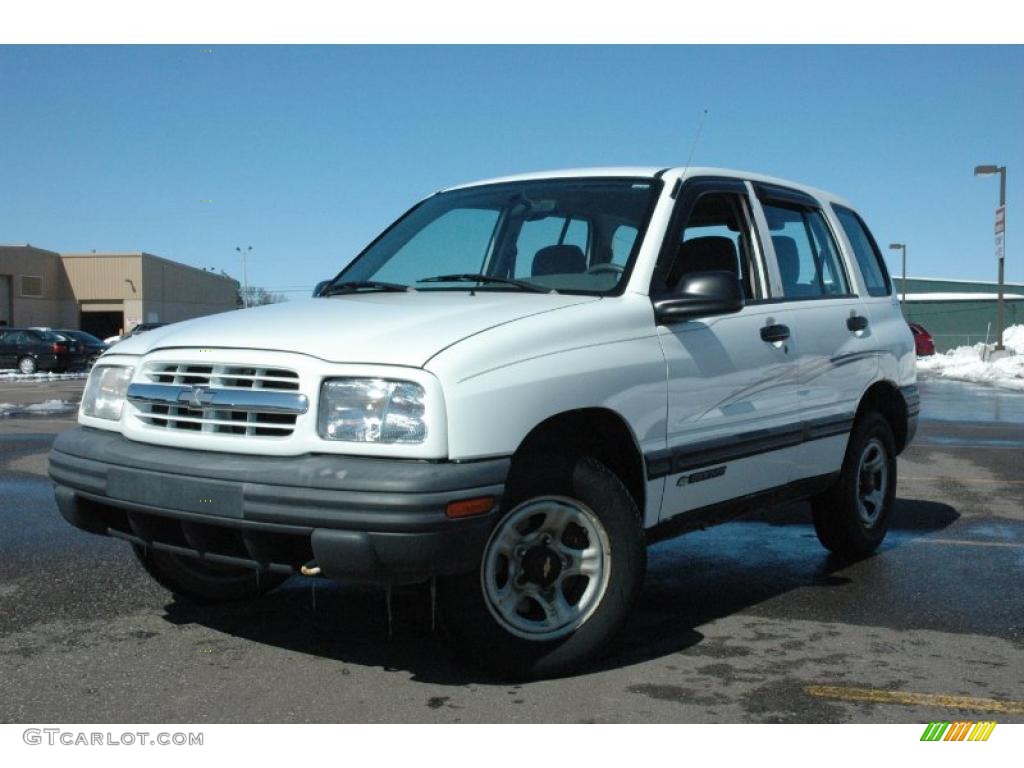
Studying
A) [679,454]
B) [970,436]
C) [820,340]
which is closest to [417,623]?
[679,454]

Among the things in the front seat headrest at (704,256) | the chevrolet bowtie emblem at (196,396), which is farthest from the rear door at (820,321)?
the chevrolet bowtie emblem at (196,396)

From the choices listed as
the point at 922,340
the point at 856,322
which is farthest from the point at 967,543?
the point at 922,340

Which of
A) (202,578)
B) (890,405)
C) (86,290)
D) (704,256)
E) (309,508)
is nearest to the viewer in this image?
(309,508)

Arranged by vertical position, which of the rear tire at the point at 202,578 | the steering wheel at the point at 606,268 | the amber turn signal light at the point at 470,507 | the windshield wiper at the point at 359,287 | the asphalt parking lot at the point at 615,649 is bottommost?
the asphalt parking lot at the point at 615,649

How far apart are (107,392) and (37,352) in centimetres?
3252

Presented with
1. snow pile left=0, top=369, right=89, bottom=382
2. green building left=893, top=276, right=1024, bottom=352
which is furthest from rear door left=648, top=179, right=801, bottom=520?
green building left=893, top=276, right=1024, bottom=352

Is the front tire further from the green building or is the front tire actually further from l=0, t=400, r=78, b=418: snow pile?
the green building

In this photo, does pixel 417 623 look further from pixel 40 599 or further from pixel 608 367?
pixel 40 599

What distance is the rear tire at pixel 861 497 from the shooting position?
5.98 m

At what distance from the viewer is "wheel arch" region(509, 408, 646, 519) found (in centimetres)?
393

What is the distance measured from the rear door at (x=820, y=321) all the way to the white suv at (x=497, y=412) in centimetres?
3

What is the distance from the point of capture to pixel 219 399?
3816 mm

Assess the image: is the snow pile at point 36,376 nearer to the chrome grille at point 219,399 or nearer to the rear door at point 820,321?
the rear door at point 820,321

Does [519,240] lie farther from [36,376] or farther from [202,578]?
[36,376]
